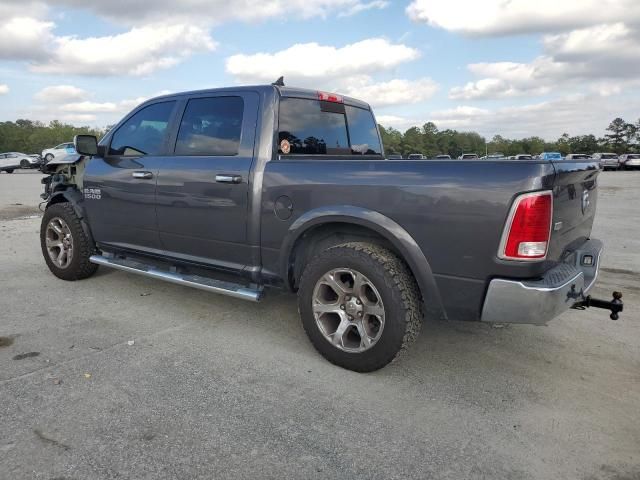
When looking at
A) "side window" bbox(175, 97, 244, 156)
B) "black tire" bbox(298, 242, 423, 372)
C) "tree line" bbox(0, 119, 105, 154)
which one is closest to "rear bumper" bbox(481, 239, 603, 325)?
"black tire" bbox(298, 242, 423, 372)

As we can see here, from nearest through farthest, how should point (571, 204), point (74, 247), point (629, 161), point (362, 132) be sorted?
point (571, 204) → point (362, 132) → point (74, 247) → point (629, 161)

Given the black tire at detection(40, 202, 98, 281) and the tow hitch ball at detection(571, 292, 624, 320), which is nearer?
the tow hitch ball at detection(571, 292, 624, 320)

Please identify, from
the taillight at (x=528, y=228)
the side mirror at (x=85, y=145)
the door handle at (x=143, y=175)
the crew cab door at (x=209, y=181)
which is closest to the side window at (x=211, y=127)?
the crew cab door at (x=209, y=181)

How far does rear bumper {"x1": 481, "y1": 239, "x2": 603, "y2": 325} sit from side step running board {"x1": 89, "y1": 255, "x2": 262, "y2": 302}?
1.69 meters

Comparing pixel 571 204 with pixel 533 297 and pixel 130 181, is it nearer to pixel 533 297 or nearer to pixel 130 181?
pixel 533 297

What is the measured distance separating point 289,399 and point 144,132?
2902 millimetres

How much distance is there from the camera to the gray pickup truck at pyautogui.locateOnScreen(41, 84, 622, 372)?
265 cm

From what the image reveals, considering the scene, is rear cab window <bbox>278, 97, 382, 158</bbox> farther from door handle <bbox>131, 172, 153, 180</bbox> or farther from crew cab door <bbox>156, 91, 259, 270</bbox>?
door handle <bbox>131, 172, 153, 180</bbox>

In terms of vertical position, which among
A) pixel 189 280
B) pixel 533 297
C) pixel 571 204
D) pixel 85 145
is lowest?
pixel 189 280

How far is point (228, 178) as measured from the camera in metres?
3.63

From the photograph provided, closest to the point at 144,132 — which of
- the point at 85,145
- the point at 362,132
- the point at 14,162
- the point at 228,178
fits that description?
the point at 85,145

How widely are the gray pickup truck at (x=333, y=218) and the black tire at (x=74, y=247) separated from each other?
26 centimetres

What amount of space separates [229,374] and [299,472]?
1.09 m


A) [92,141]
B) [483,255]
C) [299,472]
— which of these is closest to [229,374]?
[299,472]
